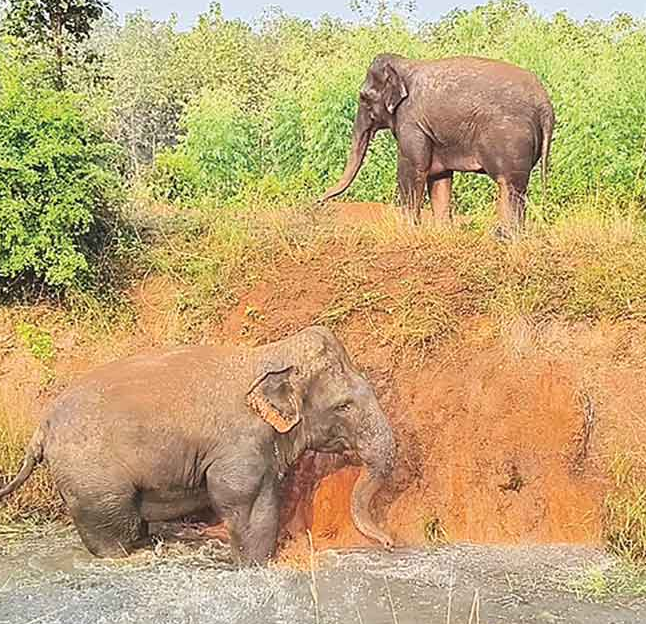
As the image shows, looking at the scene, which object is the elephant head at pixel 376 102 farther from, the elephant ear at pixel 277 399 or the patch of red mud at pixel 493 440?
the elephant ear at pixel 277 399

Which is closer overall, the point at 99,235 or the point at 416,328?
the point at 416,328

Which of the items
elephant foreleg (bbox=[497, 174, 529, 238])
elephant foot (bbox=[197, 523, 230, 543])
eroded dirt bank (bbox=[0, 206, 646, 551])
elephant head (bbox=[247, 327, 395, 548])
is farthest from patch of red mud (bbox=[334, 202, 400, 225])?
elephant foot (bbox=[197, 523, 230, 543])

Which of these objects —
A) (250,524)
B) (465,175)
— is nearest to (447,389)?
(250,524)

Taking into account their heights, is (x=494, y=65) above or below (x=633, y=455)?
above

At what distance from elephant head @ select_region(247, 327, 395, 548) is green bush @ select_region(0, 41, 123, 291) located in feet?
10.9

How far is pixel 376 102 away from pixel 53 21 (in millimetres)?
4202

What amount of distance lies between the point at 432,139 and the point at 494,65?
0.98 metres

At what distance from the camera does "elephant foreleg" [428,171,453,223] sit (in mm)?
12055

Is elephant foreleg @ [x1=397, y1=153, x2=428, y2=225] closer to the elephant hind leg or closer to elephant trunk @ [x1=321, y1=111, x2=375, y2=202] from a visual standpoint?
elephant trunk @ [x1=321, y1=111, x2=375, y2=202]

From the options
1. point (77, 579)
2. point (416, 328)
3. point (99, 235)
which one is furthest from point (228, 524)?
point (99, 235)

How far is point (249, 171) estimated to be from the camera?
21.2 metres

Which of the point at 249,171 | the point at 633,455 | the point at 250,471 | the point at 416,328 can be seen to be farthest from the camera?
the point at 249,171

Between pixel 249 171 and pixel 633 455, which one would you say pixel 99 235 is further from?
pixel 249 171

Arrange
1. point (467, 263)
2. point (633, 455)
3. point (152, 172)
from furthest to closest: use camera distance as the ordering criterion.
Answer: point (152, 172), point (467, 263), point (633, 455)
